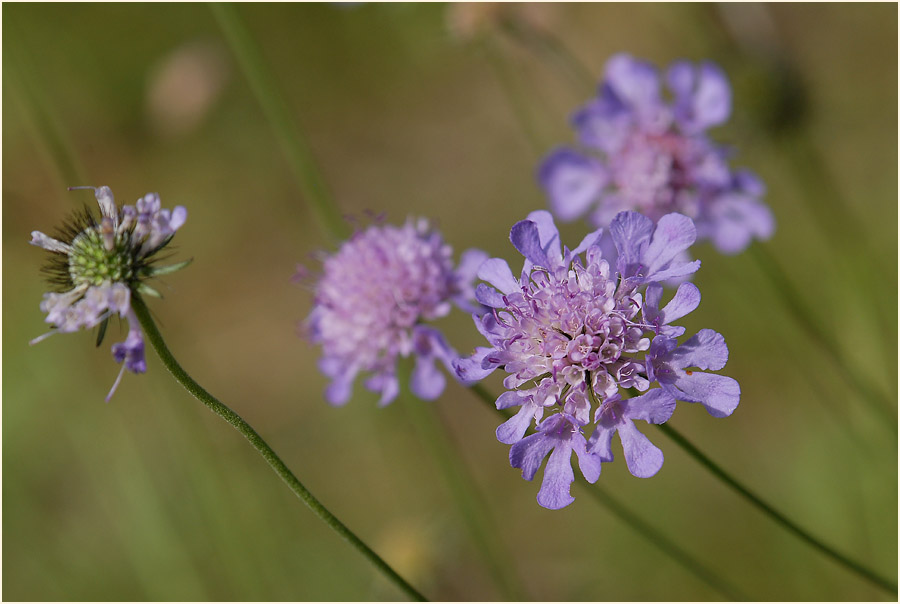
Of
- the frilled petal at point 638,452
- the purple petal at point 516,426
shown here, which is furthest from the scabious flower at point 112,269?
the frilled petal at point 638,452

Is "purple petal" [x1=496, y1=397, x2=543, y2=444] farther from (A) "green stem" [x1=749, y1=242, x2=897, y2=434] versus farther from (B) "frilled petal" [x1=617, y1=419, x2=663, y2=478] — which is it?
(A) "green stem" [x1=749, y1=242, x2=897, y2=434]

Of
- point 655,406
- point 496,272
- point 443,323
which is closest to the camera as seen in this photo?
point 655,406

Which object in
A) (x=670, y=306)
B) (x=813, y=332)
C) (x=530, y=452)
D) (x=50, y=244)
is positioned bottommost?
(x=813, y=332)

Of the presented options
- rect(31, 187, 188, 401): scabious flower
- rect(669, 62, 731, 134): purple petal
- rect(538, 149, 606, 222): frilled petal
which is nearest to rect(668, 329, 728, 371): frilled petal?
rect(31, 187, 188, 401): scabious flower

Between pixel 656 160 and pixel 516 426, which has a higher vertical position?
pixel 656 160

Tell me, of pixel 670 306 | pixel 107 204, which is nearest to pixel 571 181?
pixel 670 306

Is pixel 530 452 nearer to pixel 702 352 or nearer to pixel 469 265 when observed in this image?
pixel 702 352

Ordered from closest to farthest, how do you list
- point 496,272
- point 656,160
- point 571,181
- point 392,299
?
point 496,272
point 392,299
point 656,160
point 571,181

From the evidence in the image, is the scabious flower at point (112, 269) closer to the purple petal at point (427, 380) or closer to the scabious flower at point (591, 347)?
the scabious flower at point (591, 347)
